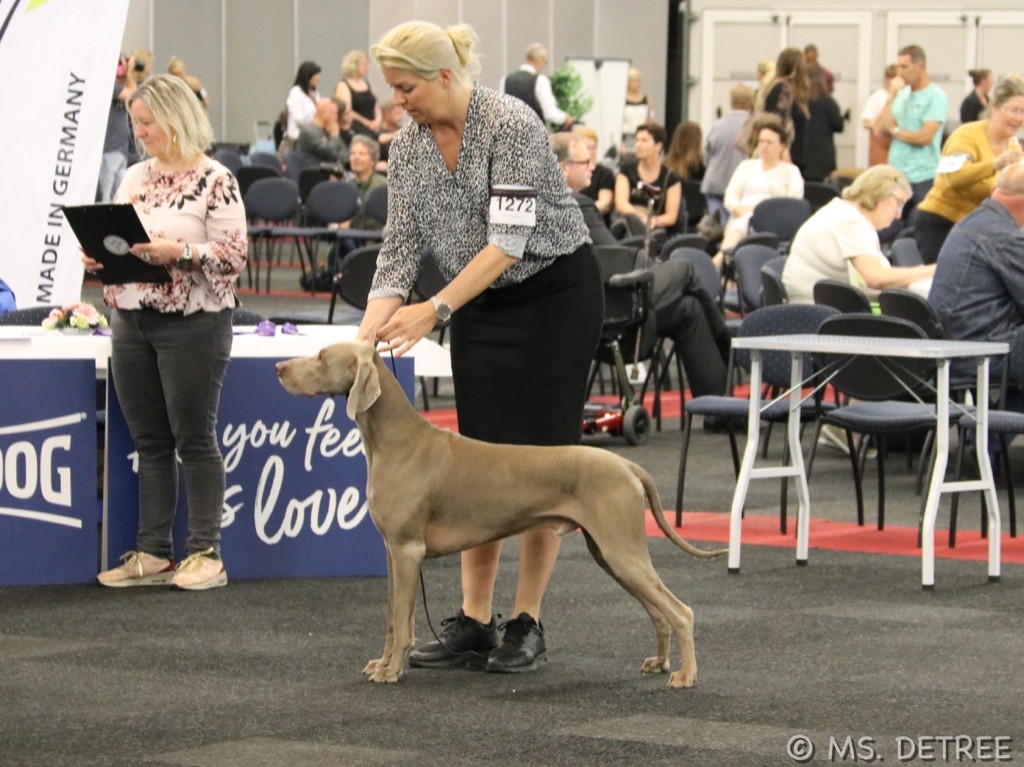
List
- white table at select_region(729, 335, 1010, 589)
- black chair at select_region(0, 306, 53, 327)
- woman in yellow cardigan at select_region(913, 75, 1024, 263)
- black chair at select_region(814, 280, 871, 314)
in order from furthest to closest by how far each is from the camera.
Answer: woman in yellow cardigan at select_region(913, 75, 1024, 263), black chair at select_region(814, 280, 871, 314), black chair at select_region(0, 306, 53, 327), white table at select_region(729, 335, 1010, 589)

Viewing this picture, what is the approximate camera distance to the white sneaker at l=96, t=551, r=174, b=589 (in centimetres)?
566

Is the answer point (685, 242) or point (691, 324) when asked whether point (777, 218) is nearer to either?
point (685, 242)

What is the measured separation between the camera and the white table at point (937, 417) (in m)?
5.72

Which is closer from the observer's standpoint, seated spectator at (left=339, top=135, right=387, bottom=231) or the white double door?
seated spectator at (left=339, top=135, right=387, bottom=231)

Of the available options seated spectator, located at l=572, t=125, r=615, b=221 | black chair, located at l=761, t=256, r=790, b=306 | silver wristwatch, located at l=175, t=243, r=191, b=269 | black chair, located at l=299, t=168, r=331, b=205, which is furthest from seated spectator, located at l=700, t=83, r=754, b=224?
silver wristwatch, located at l=175, t=243, r=191, b=269

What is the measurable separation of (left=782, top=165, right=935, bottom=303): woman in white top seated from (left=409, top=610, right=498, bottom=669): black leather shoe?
13.0 feet

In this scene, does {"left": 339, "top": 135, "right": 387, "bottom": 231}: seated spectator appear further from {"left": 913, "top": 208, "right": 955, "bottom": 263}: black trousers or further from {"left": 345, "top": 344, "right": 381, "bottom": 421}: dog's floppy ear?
{"left": 345, "top": 344, "right": 381, "bottom": 421}: dog's floppy ear

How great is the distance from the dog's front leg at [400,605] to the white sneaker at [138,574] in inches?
56.0

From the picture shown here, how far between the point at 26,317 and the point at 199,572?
4.30 ft

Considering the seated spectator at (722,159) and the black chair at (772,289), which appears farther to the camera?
the seated spectator at (722,159)

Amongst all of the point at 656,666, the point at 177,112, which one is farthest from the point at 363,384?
the point at 177,112

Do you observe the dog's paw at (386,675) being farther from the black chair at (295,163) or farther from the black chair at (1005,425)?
the black chair at (295,163)

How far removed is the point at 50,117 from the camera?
780cm

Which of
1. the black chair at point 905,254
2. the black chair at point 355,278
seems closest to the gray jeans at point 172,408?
the black chair at point 355,278
